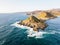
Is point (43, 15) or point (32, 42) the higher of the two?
point (32, 42)

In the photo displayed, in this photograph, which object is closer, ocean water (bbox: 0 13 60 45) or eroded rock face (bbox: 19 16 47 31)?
ocean water (bbox: 0 13 60 45)

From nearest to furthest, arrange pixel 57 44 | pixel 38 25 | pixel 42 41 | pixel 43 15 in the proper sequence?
pixel 57 44 → pixel 42 41 → pixel 38 25 → pixel 43 15

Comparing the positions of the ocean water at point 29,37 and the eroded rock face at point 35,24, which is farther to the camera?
the eroded rock face at point 35,24

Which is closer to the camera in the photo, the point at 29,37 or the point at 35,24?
the point at 29,37

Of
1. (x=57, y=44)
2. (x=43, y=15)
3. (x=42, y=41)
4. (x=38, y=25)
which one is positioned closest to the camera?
(x=57, y=44)

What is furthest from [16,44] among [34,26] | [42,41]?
[34,26]

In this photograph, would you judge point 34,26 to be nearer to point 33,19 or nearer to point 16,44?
point 33,19

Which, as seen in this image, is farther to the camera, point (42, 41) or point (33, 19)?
point (33, 19)

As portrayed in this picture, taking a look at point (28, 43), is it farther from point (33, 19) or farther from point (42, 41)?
point (33, 19)

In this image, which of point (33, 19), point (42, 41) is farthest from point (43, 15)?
point (42, 41)
